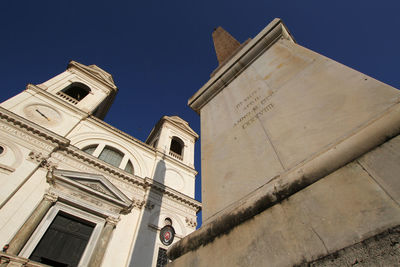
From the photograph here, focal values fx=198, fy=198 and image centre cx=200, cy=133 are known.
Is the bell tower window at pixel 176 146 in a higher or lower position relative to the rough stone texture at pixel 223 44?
higher

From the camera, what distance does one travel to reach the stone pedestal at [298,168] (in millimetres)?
1214

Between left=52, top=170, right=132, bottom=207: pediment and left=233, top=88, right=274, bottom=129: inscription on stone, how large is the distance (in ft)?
31.3

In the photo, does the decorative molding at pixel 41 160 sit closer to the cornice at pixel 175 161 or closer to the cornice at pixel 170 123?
the cornice at pixel 175 161

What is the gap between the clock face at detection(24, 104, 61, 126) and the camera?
36.8 ft

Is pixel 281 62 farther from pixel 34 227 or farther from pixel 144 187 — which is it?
pixel 144 187

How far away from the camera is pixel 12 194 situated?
312 inches

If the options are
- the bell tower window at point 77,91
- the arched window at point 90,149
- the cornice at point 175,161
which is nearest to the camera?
the arched window at point 90,149

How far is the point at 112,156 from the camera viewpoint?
44.5 feet

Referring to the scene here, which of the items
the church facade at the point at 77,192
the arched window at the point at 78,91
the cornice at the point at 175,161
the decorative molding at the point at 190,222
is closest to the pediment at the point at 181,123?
the cornice at the point at 175,161

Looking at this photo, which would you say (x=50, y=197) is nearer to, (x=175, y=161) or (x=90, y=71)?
(x=175, y=161)

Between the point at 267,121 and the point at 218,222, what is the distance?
134cm

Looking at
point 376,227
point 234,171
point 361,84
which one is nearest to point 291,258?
point 376,227

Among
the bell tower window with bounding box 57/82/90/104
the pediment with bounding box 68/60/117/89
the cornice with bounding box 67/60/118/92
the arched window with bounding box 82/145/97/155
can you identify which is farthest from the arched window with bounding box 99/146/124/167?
the pediment with bounding box 68/60/117/89

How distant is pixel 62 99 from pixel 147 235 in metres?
10.5
